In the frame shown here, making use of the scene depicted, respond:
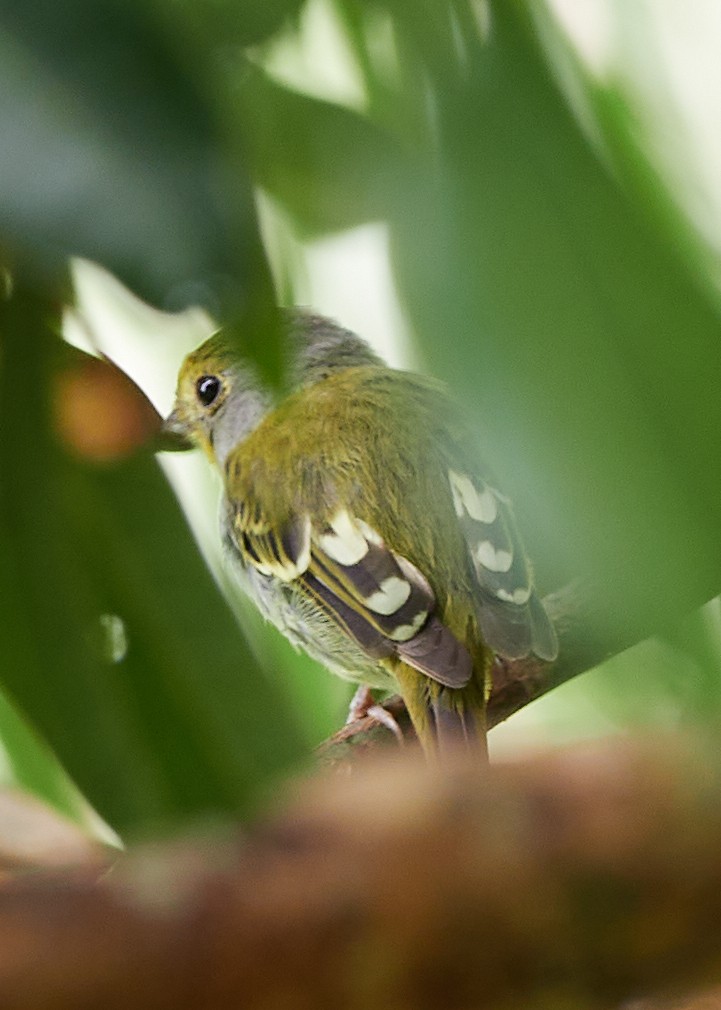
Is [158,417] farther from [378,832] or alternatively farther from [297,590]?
[378,832]

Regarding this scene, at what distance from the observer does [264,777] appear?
0.73 m

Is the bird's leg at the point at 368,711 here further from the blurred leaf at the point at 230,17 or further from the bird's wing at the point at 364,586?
the blurred leaf at the point at 230,17

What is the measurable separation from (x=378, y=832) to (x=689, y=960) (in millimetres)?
60

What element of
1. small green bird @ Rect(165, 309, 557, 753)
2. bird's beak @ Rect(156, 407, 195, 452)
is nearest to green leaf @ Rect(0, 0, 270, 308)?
bird's beak @ Rect(156, 407, 195, 452)

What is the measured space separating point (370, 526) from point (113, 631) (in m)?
0.58

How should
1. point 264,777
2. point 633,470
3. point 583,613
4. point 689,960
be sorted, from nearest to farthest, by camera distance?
point 689,960 < point 633,470 < point 264,777 < point 583,613

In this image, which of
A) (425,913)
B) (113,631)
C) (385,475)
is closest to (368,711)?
(385,475)

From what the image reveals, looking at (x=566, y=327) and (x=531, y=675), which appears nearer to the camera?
(x=566, y=327)

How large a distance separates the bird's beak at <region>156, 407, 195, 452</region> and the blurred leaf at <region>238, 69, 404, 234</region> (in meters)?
0.49

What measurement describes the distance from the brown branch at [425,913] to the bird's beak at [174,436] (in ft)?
3.03

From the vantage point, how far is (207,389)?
1875mm

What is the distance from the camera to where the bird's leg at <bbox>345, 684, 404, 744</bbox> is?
1457mm

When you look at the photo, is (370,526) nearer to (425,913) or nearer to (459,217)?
(459,217)

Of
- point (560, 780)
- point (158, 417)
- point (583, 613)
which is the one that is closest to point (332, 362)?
point (583, 613)
